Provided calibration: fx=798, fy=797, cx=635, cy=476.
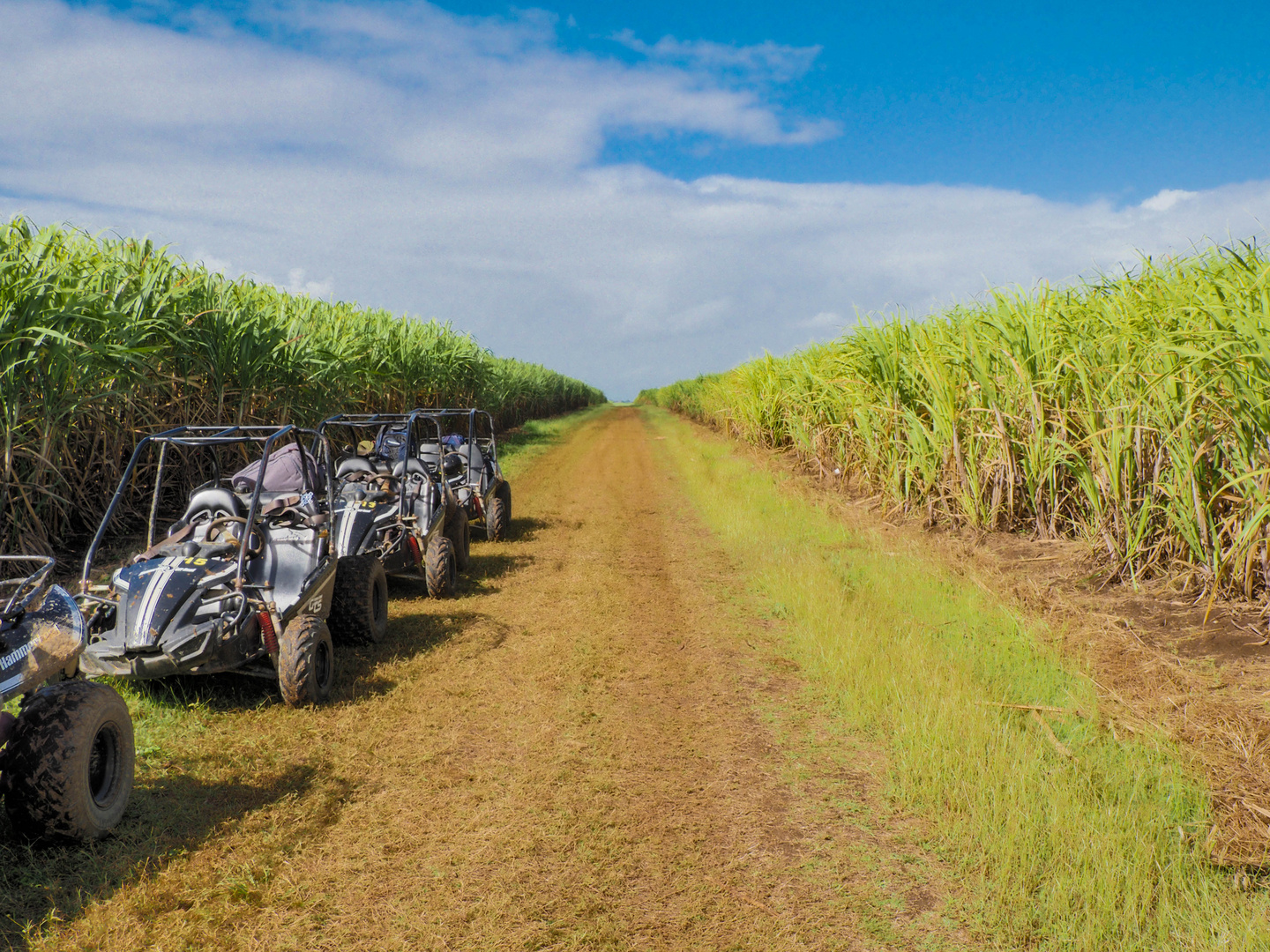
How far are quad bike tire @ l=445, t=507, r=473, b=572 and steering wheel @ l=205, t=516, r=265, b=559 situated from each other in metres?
2.60

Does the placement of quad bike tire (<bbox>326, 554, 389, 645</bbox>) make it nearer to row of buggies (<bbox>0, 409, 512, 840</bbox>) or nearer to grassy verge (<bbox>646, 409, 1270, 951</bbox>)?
row of buggies (<bbox>0, 409, 512, 840</bbox>)

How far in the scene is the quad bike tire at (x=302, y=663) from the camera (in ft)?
15.3

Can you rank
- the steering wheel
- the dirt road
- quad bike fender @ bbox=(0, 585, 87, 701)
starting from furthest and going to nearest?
the steering wheel < quad bike fender @ bbox=(0, 585, 87, 701) < the dirt road

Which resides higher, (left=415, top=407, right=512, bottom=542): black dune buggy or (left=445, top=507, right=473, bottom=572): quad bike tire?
(left=415, top=407, right=512, bottom=542): black dune buggy

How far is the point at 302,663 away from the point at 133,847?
4.65 ft

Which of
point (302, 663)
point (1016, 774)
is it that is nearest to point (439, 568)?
point (302, 663)

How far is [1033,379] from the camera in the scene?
25.0 feet

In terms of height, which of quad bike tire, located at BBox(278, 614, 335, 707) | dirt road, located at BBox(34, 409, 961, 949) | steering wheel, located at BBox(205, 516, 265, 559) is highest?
steering wheel, located at BBox(205, 516, 265, 559)

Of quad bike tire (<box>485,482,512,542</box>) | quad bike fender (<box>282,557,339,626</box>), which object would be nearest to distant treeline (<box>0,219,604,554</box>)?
quad bike fender (<box>282,557,339,626</box>)

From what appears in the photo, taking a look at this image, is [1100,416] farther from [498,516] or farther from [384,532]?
[498,516]

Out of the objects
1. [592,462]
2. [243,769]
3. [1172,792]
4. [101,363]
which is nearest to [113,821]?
[243,769]

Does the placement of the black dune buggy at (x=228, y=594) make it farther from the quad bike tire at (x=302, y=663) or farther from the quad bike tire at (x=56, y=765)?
the quad bike tire at (x=56, y=765)

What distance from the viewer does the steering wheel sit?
532cm

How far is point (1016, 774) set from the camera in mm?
3752
